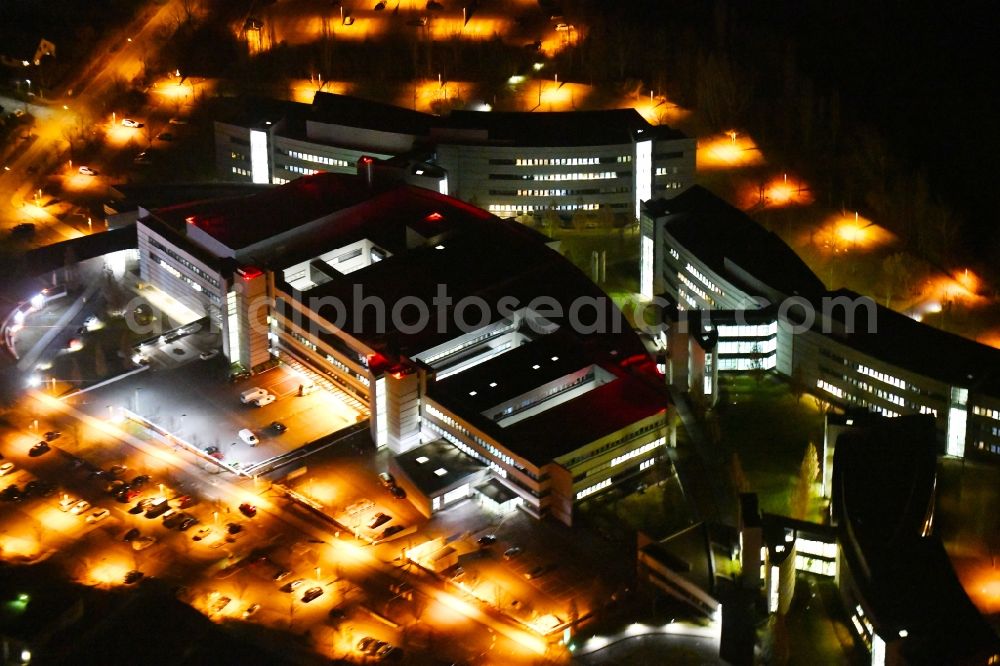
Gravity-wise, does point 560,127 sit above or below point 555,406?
above

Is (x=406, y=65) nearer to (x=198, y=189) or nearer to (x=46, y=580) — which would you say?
(x=198, y=189)

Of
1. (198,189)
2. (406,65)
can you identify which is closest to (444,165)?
(198,189)

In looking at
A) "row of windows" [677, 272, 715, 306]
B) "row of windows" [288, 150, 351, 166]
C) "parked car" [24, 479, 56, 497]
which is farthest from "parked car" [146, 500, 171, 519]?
"row of windows" [288, 150, 351, 166]

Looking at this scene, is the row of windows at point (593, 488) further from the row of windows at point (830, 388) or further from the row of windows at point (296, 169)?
the row of windows at point (296, 169)

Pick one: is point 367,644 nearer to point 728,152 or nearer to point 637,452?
point 637,452

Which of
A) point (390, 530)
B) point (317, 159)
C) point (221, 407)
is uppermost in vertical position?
point (317, 159)

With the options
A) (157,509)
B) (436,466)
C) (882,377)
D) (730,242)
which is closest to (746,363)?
(730,242)
